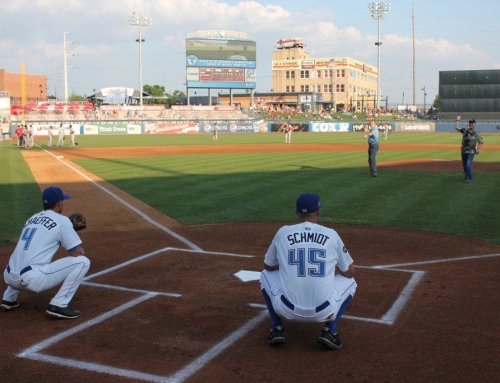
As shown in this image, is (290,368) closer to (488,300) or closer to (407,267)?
(488,300)

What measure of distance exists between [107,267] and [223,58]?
77.5 m

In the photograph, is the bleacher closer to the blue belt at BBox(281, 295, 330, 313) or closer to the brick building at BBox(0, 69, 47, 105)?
the brick building at BBox(0, 69, 47, 105)

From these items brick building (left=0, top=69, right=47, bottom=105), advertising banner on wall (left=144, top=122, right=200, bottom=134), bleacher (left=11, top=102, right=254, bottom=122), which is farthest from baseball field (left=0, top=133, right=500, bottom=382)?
brick building (left=0, top=69, right=47, bottom=105)

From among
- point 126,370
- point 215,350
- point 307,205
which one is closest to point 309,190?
point 307,205

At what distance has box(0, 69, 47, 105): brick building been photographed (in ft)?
348

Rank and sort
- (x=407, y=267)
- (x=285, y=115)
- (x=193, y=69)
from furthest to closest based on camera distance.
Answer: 1. (x=285, y=115)
2. (x=193, y=69)
3. (x=407, y=267)

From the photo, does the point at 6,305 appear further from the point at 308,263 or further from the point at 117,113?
the point at 117,113

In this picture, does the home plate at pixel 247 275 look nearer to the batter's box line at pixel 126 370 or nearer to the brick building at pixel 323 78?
the batter's box line at pixel 126 370

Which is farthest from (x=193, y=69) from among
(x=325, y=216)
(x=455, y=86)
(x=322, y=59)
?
(x=325, y=216)

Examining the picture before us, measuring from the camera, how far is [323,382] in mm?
4773

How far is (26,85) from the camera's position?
111 m

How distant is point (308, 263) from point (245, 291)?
2.19 meters

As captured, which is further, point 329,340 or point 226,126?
point 226,126

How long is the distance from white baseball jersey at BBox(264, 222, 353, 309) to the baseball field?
0.55 m
